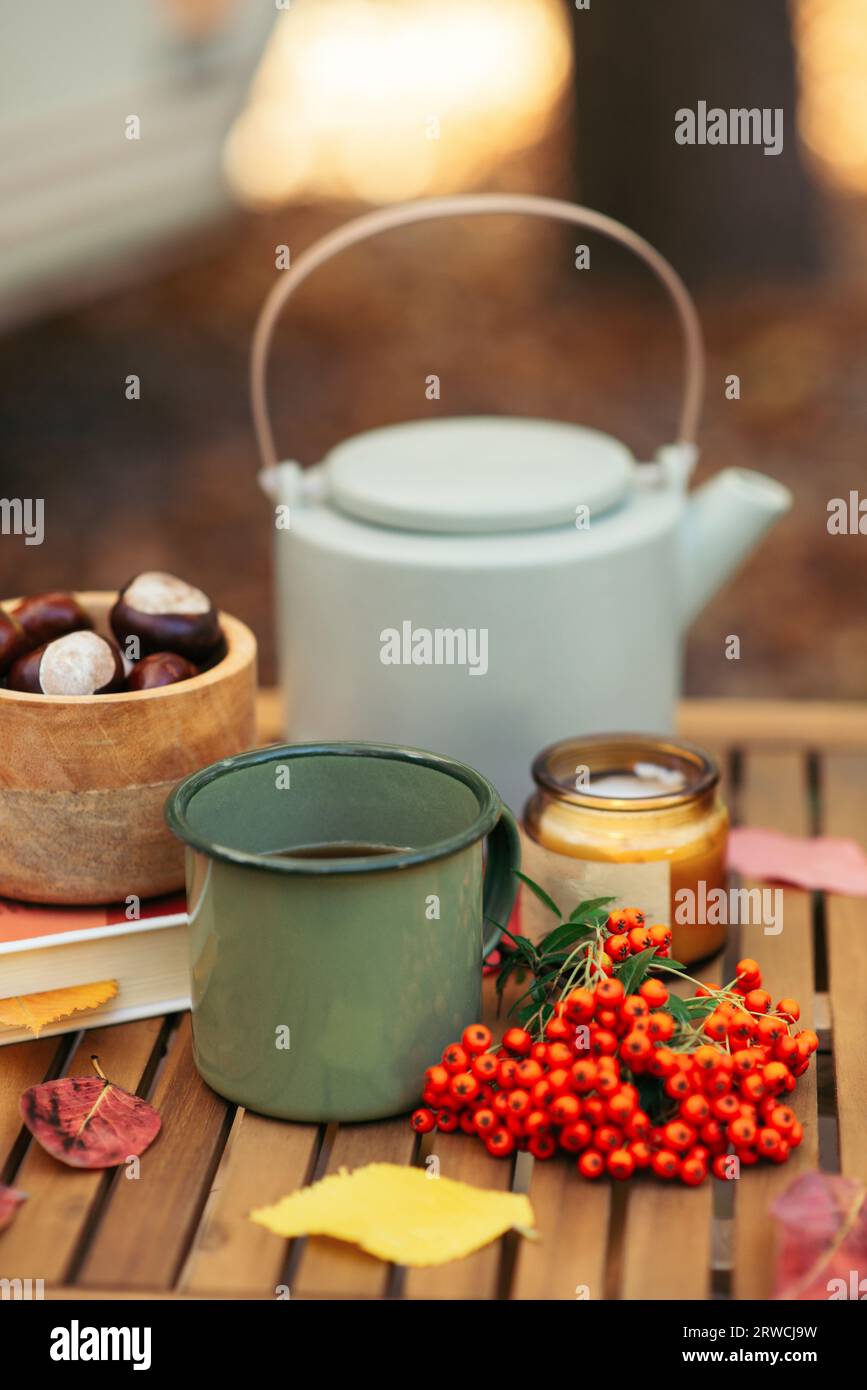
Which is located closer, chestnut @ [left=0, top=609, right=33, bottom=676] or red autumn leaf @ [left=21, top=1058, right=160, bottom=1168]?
red autumn leaf @ [left=21, top=1058, right=160, bottom=1168]

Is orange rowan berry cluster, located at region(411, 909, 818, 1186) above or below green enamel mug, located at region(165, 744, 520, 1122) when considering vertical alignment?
below

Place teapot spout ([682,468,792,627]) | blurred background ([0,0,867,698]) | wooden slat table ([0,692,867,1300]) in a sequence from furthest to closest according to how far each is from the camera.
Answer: blurred background ([0,0,867,698])
teapot spout ([682,468,792,627])
wooden slat table ([0,692,867,1300])

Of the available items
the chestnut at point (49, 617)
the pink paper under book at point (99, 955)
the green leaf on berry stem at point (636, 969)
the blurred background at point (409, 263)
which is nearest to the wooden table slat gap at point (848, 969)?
the green leaf on berry stem at point (636, 969)

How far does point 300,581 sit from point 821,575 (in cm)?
147

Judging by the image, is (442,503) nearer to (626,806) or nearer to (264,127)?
(626,806)

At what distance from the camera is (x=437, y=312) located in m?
3.28

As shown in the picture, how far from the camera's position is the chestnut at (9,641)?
773 millimetres

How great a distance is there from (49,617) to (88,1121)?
10.6 inches

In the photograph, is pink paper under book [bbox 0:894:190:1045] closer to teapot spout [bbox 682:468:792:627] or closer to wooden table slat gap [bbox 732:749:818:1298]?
wooden table slat gap [bbox 732:749:818:1298]

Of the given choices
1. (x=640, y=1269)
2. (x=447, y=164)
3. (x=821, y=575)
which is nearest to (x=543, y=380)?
(x=821, y=575)

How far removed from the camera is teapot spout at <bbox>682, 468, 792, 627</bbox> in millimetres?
1006

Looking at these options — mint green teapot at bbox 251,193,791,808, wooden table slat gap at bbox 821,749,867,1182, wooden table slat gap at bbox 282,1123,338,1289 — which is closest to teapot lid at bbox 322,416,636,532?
mint green teapot at bbox 251,193,791,808

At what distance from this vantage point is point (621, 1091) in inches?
24.8

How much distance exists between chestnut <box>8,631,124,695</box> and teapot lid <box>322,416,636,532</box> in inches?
8.5
